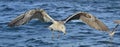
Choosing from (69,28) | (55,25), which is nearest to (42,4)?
(69,28)

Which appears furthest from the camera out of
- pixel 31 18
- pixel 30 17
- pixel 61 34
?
pixel 61 34

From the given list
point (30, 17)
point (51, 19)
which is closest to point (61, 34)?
point (51, 19)

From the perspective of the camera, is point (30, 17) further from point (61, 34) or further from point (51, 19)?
point (61, 34)

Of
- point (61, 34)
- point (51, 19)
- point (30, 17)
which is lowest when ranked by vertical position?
point (61, 34)

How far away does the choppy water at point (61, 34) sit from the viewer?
12.8 metres

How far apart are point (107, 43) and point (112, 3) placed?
22.0 ft

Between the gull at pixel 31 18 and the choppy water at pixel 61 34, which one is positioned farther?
Result: the choppy water at pixel 61 34

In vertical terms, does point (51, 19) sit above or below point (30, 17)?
below

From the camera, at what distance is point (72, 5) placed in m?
18.8

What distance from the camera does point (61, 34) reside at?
1391 centimetres

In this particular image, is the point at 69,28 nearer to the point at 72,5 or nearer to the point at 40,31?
the point at 40,31

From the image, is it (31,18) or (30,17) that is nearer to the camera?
(30,17)

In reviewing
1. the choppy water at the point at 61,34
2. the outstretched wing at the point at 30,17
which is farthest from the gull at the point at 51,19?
the choppy water at the point at 61,34

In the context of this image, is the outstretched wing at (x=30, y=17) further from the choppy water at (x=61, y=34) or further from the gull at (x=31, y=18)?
the choppy water at (x=61, y=34)
